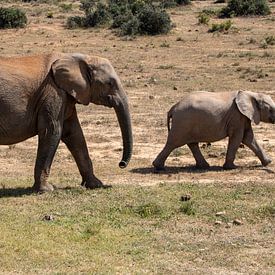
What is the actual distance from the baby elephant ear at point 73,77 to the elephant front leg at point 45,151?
1.50 ft

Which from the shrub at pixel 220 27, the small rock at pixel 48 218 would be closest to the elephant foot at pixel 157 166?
the small rock at pixel 48 218

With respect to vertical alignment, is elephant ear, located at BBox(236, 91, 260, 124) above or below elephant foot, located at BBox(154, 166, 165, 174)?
above

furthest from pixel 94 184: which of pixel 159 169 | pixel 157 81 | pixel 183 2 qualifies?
pixel 183 2

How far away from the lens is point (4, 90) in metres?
9.13

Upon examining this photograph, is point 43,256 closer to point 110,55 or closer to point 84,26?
point 110,55

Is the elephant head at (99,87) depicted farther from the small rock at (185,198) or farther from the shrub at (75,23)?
the shrub at (75,23)

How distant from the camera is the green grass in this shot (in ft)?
22.2

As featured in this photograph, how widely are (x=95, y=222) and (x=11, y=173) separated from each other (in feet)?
11.5

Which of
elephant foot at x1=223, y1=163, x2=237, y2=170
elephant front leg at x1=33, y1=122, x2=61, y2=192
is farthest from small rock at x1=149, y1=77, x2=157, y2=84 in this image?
elephant front leg at x1=33, y1=122, x2=61, y2=192

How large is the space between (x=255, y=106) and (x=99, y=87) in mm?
3250

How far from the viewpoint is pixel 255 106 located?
1184cm

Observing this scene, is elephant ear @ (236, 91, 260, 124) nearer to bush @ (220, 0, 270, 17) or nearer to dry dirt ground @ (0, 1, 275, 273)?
dry dirt ground @ (0, 1, 275, 273)

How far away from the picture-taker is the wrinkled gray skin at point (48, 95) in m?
9.28

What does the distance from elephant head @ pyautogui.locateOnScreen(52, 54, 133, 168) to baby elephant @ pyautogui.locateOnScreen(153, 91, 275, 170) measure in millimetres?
2077
